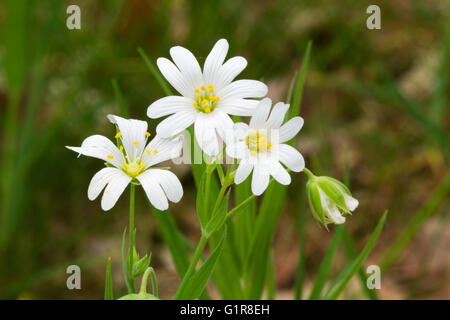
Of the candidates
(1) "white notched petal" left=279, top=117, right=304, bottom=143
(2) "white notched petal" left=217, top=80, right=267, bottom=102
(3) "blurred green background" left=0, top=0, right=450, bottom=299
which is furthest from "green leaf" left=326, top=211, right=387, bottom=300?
(3) "blurred green background" left=0, top=0, right=450, bottom=299

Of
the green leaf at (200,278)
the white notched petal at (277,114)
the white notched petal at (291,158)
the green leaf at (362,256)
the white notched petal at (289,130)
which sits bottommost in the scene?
the green leaf at (200,278)

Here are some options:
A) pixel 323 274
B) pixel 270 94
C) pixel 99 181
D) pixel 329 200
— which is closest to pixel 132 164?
pixel 99 181

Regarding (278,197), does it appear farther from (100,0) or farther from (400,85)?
(100,0)

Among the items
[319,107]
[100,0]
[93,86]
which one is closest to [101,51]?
[93,86]

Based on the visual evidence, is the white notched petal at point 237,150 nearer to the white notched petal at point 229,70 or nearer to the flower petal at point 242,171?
the flower petal at point 242,171

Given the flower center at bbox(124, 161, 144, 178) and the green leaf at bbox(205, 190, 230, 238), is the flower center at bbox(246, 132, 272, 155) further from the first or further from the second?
the flower center at bbox(124, 161, 144, 178)

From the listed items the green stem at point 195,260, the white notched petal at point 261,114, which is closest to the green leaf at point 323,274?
the green stem at point 195,260
